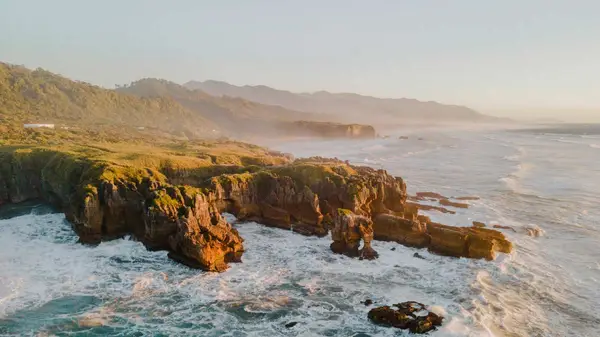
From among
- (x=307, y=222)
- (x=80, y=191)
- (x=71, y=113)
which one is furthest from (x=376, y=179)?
(x=71, y=113)

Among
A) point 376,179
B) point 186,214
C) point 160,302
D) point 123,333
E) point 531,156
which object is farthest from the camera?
point 531,156

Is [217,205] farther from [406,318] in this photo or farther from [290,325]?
[406,318]

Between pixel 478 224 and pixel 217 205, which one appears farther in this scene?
pixel 478 224

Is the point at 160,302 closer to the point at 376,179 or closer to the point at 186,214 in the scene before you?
the point at 186,214

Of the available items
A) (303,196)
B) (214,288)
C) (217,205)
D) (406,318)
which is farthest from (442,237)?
(217,205)

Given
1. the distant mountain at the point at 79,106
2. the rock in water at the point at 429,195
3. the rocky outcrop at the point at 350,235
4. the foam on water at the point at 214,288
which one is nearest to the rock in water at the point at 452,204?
the rock in water at the point at 429,195

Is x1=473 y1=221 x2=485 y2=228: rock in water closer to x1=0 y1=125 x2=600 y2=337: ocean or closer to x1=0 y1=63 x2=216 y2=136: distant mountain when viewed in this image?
x1=0 y1=125 x2=600 y2=337: ocean
